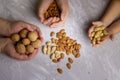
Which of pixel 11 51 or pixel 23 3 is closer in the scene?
pixel 11 51

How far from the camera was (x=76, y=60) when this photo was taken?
38.2 inches

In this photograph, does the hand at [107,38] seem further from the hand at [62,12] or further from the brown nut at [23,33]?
the brown nut at [23,33]

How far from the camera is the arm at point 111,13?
99 centimetres

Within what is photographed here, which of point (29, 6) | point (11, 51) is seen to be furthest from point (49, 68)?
point (29, 6)

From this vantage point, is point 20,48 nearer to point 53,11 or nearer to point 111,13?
point 53,11

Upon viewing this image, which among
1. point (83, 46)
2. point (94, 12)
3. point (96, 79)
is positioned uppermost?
point (94, 12)

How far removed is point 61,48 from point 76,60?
7 centimetres

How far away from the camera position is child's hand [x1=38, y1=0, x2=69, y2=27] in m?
0.94

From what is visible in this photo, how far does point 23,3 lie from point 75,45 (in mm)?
266

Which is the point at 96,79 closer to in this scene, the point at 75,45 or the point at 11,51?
the point at 75,45

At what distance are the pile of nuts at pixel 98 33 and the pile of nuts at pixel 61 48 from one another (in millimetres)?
68

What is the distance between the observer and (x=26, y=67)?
0.94m

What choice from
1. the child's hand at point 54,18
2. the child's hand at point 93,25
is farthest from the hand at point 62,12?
the child's hand at point 93,25

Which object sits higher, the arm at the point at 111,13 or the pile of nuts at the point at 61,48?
the arm at the point at 111,13
